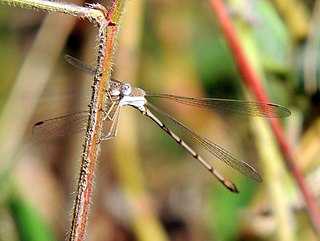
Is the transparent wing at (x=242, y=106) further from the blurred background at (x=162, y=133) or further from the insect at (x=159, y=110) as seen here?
the blurred background at (x=162, y=133)

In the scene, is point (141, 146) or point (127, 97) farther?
point (141, 146)

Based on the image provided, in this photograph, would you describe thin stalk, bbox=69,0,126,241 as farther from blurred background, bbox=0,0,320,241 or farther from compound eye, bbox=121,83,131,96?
blurred background, bbox=0,0,320,241

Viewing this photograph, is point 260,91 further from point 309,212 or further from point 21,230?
point 21,230

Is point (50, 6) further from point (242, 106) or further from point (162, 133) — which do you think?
point (162, 133)

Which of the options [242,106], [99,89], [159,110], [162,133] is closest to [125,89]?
[159,110]

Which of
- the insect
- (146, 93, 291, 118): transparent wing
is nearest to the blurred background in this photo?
the insect

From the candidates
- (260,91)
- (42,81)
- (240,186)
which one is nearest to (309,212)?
(260,91)
